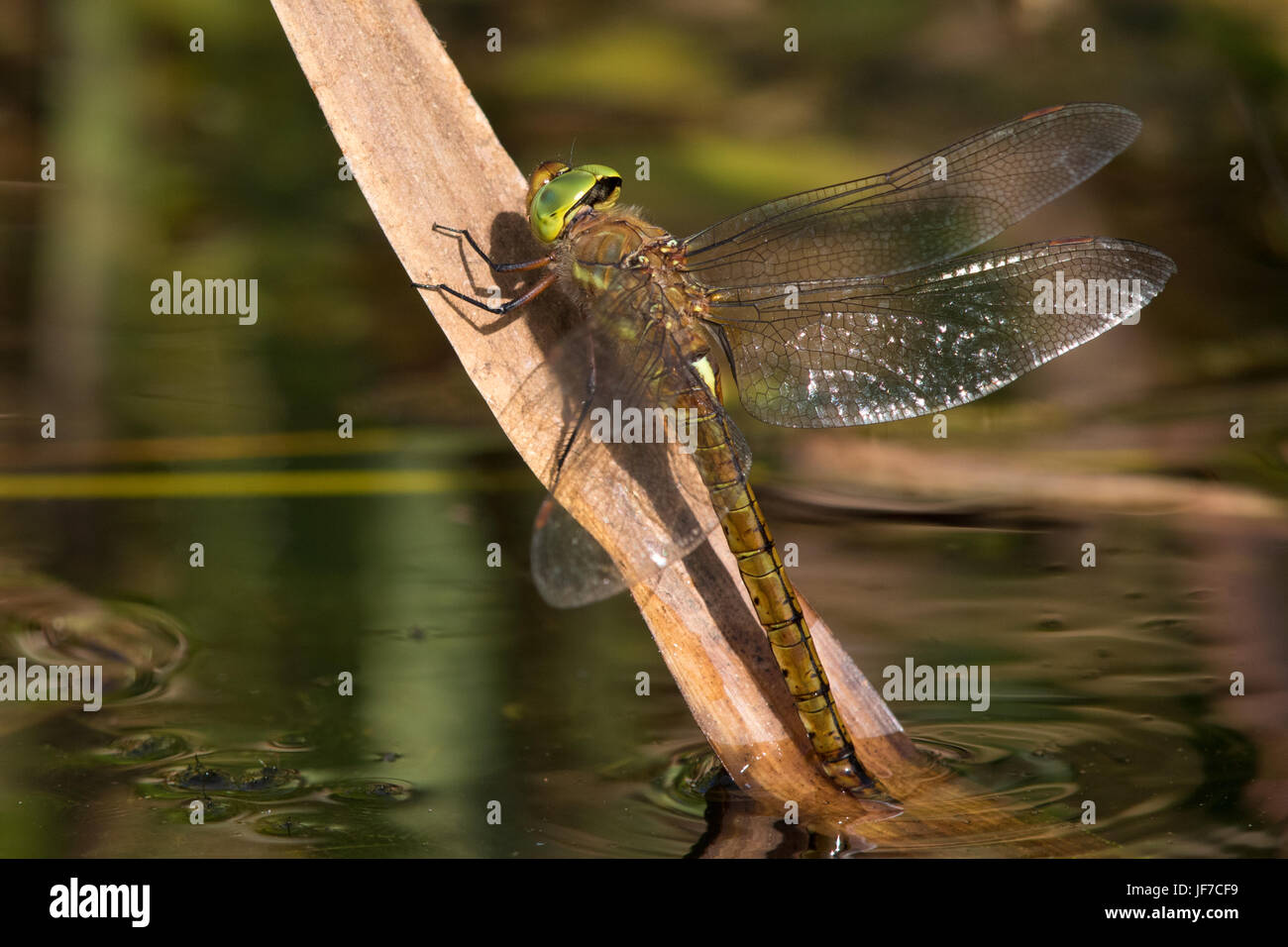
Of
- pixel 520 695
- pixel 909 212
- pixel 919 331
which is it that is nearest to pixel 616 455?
pixel 520 695

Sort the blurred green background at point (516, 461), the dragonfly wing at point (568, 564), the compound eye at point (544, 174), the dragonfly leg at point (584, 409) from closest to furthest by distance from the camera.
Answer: the dragonfly wing at point (568, 564) → the dragonfly leg at point (584, 409) → the blurred green background at point (516, 461) → the compound eye at point (544, 174)

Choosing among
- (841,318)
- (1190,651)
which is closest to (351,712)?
(841,318)

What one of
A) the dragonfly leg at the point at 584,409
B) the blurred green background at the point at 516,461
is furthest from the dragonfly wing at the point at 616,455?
the blurred green background at the point at 516,461

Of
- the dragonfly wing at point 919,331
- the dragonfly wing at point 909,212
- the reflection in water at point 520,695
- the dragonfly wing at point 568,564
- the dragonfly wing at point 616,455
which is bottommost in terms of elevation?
the reflection in water at point 520,695

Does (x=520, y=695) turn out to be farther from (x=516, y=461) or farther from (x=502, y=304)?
(x=516, y=461)

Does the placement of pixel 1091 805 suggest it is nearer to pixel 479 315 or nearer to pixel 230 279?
pixel 479 315

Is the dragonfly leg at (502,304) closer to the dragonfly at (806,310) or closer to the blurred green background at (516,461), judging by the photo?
the dragonfly at (806,310)
